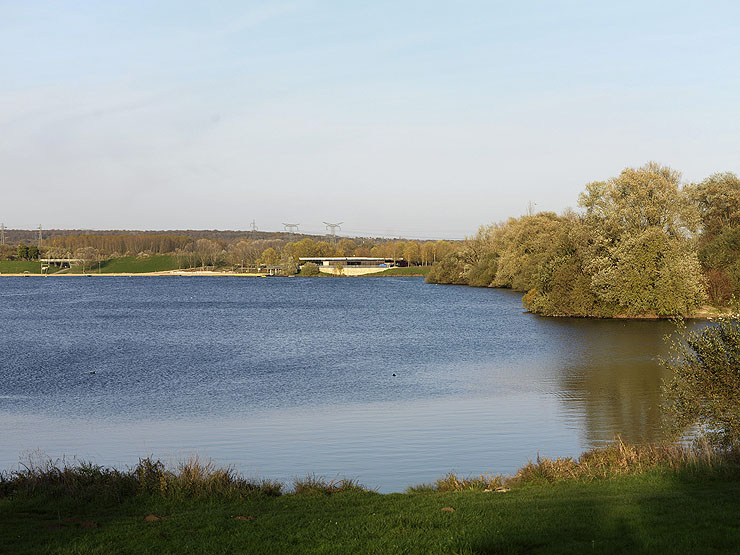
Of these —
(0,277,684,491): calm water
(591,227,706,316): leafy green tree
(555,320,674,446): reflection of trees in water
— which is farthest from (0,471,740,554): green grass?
(591,227,706,316): leafy green tree

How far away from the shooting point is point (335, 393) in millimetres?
27516

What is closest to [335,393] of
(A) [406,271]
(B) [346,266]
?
(A) [406,271]

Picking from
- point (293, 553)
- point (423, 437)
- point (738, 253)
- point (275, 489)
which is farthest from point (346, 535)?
point (738, 253)

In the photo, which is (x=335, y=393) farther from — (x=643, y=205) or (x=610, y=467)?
(x=643, y=205)

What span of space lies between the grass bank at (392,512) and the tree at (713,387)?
242 cm

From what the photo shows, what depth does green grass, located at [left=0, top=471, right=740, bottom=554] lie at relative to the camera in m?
8.66

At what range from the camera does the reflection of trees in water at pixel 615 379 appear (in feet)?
68.5

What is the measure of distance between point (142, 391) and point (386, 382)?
9.30 meters

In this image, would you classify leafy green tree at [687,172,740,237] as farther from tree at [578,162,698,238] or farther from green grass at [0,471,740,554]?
green grass at [0,471,740,554]

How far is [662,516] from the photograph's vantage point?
9.62 m

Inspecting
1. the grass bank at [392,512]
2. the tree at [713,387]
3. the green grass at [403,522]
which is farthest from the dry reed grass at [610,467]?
the tree at [713,387]

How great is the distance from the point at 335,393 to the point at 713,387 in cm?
1445

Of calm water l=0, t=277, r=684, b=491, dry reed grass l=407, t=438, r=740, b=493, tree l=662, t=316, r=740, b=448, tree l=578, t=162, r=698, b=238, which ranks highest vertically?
tree l=578, t=162, r=698, b=238

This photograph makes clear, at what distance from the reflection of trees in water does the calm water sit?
0.33 feet
